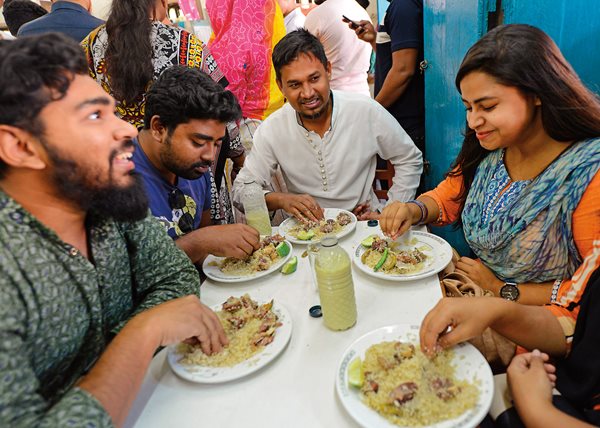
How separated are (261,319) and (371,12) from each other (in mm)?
6551

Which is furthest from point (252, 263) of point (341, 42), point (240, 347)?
point (341, 42)

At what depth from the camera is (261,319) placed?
1.33 meters

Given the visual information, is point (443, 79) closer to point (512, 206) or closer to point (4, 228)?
point (512, 206)

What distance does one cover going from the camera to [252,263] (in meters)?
1.72

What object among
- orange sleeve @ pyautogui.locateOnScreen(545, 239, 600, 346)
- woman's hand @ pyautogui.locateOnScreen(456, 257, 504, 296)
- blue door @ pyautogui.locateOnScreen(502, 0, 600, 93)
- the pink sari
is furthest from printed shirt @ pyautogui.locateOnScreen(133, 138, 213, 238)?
blue door @ pyautogui.locateOnScreen(502, 0, 600, 93)

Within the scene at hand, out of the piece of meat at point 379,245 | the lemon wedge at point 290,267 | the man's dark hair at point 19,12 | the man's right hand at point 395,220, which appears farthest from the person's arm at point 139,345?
the man's dark hair at point 19,12

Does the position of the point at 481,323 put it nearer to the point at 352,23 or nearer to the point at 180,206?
the point at 180,206

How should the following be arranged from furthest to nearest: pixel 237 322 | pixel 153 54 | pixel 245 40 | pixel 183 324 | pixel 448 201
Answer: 1. pixel 245 40
2. pixel 153 54
3. pixel 448 201
4. pixel 237 322
5. pixel 183 324

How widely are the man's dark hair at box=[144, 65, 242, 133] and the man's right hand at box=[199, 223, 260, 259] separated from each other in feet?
1.69

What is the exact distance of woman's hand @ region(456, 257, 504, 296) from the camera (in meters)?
1.63

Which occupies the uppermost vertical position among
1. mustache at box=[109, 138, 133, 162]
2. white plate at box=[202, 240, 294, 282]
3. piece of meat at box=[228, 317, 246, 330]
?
mustache at box=[109, 138, 133, 162]

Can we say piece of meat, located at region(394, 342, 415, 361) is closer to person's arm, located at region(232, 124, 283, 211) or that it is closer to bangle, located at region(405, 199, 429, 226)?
bangle, located at region(405, 199, 429, 226)

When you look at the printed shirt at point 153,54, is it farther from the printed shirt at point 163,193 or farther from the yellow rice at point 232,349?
the yellow rice at point 232,349

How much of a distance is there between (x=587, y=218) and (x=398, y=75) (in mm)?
2091
